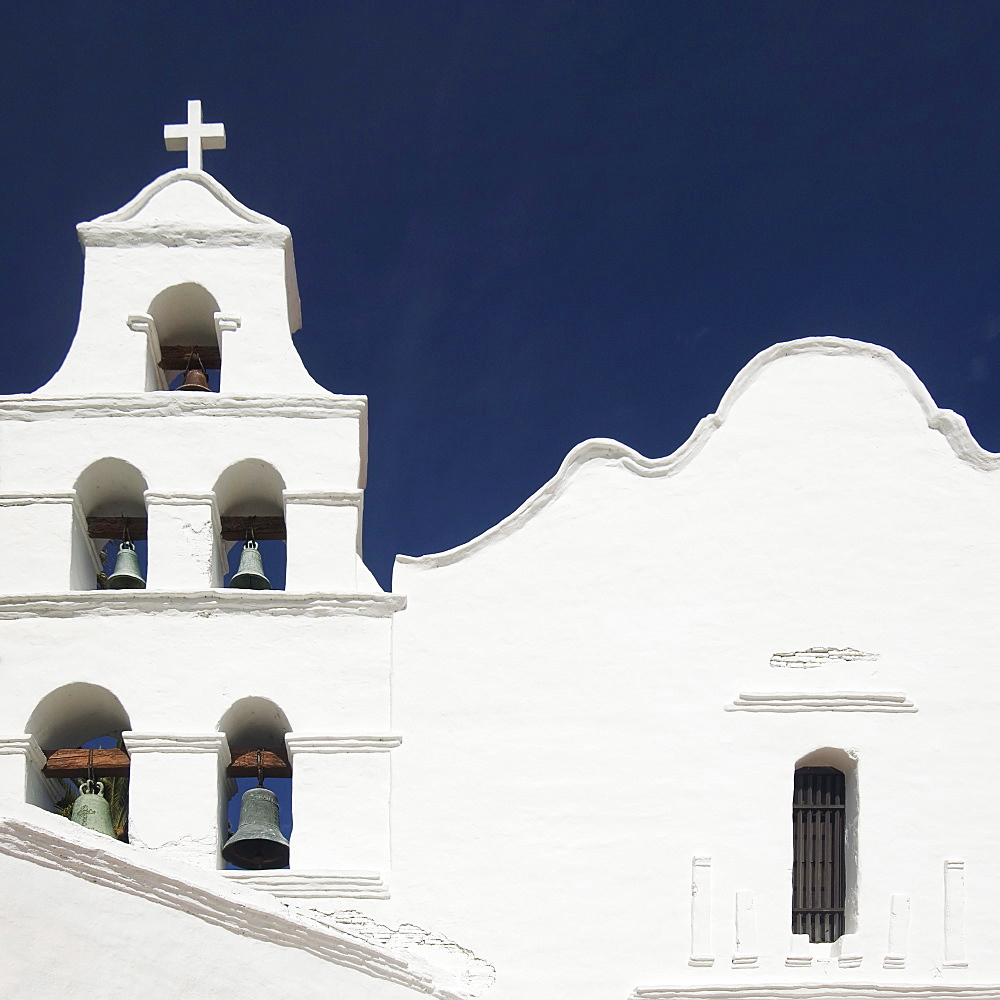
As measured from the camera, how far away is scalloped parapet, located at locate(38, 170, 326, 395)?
1620 cm

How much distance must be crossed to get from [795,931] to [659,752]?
177 centimetres

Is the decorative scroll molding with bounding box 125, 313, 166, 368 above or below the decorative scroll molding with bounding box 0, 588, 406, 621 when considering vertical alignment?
above

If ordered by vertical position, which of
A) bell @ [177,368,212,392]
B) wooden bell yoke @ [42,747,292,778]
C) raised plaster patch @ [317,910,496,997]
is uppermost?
bell @ [177,368,212,392]

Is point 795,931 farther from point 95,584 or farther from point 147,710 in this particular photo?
point 95,584

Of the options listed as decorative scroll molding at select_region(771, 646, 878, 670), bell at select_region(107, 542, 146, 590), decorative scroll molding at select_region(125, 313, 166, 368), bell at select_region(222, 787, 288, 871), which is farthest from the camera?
decorative scroll molding at select_region(125, 313, 166, 368)

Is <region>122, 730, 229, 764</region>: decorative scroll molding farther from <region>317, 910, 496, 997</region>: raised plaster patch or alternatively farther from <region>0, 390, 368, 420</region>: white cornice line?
<region>0, 390, 368, 420</region>: white cornice line

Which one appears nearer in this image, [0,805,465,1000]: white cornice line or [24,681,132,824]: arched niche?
[0,805,465,1000]: white cornice line

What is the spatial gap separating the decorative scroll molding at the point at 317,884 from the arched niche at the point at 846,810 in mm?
3392

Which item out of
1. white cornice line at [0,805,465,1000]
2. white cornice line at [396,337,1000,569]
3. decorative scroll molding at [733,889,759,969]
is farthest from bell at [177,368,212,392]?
decorative scroll molding at [733,889,759,969]

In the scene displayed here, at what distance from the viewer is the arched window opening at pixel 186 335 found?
16672mm

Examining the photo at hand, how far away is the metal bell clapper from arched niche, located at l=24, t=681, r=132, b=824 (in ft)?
3.93

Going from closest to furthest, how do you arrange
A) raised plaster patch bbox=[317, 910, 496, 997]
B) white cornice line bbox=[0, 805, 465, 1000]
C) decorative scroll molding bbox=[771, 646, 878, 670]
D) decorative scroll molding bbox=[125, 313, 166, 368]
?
white cornice line bbox=[0, 805, 465, 1000], raised plaster patch bbox=[317, 910, 496, 997], decorative scroll molding bbox=[771, 646, 878, 670], decorative scroll molding bbox=[125, 313, 166, 368]

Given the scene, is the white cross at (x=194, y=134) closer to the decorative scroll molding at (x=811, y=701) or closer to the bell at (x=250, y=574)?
the bell at (x=250, y=574)

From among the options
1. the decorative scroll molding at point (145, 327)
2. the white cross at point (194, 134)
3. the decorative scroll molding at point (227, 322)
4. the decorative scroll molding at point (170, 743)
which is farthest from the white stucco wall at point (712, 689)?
the white cross at point (194, 134)
